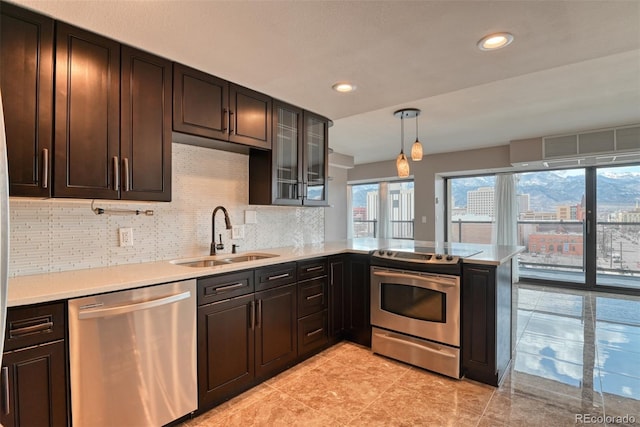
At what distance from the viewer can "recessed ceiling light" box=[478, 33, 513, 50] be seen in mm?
1734

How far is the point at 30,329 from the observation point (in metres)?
1.41

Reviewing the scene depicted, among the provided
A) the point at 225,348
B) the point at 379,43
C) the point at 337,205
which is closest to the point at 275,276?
the point at 225,348

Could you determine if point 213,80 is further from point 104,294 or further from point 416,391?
point 416,391

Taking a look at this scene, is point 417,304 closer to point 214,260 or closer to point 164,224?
point 214,260

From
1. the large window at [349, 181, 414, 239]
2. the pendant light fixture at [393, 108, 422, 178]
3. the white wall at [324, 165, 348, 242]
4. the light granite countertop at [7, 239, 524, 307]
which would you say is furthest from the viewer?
the large window at [349, 181, 414, 239]

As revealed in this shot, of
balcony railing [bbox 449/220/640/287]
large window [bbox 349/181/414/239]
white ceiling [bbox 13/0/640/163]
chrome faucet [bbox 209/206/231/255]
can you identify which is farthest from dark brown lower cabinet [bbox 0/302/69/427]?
large window [bbox 349/181/414/239]

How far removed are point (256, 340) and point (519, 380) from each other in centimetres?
199

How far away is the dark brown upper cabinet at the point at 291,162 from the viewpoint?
2.85m

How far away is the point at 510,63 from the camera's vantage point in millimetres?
2045

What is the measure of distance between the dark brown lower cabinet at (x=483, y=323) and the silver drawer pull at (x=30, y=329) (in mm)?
2506

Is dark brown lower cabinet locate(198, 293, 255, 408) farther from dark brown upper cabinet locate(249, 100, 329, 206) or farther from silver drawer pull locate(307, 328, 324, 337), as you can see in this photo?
dark brown upper cabinet locate(249, 100, 329, 206)

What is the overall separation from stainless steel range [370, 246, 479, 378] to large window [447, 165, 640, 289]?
147 inches

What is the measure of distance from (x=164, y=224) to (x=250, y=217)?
2.64 feet

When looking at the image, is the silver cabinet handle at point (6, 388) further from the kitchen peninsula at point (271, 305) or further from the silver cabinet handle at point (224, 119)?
the silver cabinet handle at point (224, 119)
